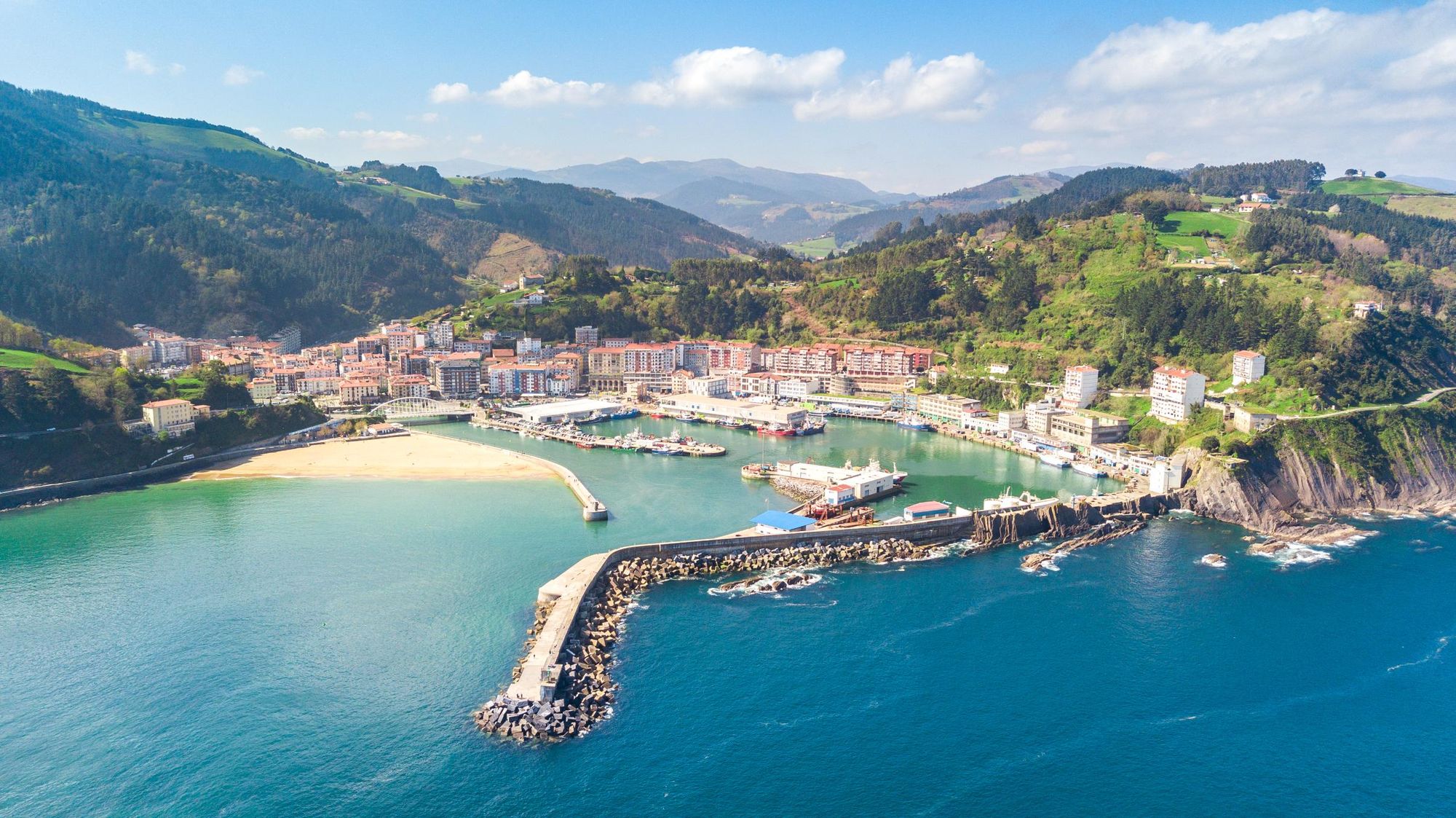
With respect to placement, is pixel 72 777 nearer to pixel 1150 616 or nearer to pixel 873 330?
pixel 1150 616

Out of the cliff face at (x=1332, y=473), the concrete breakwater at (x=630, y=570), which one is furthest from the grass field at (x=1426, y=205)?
the concrete breakwater at (x=630, y=570)

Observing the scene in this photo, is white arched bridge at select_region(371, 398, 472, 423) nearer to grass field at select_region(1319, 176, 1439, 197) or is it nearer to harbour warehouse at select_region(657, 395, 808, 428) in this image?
harbour warehouse at select_region(657, 395, 808, 428)

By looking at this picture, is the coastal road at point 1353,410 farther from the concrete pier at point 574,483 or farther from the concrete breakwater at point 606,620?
the concrete pier at point 574,483

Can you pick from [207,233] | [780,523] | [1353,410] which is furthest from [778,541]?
[207,233]

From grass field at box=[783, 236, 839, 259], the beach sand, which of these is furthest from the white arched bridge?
grass field at box=[783, 236, 839, 259]

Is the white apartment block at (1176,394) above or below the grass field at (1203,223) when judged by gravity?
below
